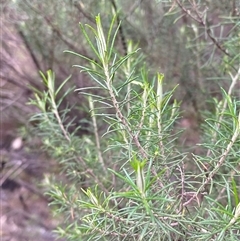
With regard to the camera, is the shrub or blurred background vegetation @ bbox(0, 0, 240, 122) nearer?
the shrub

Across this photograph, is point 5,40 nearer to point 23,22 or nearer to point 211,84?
point 23,22

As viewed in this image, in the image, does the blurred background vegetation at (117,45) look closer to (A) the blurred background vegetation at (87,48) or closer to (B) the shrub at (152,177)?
(A) the blurred background vegetation at (87,48)

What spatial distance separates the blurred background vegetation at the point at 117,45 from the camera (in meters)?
1.35

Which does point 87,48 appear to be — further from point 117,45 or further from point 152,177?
point 152,177

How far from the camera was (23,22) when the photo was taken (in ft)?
4.96

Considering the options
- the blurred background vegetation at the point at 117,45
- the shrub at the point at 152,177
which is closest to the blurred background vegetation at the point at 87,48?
the blurred background vegetation at the point at 117,45

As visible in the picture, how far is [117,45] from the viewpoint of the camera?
1481 millimetres

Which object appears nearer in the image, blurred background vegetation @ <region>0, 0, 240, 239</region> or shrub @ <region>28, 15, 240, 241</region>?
shrub @ <region>28, 15, 240, 241</region>

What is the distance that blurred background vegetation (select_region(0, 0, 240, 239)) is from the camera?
1354 mm

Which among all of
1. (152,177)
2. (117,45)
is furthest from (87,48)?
(152,177)

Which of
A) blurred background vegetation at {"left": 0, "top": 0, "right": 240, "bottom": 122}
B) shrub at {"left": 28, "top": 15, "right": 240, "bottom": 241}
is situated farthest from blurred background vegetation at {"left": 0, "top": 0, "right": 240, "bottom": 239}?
shrub at {"left": 28, "top": 15, "right": 240, "bottom": 241}

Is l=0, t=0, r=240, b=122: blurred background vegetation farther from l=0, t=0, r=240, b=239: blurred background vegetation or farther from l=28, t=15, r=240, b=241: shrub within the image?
l=28, t=15, r=240, b=241: shrub

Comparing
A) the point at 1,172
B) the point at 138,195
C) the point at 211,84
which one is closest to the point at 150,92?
the point at 138,195

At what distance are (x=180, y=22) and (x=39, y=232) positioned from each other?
1156mm
